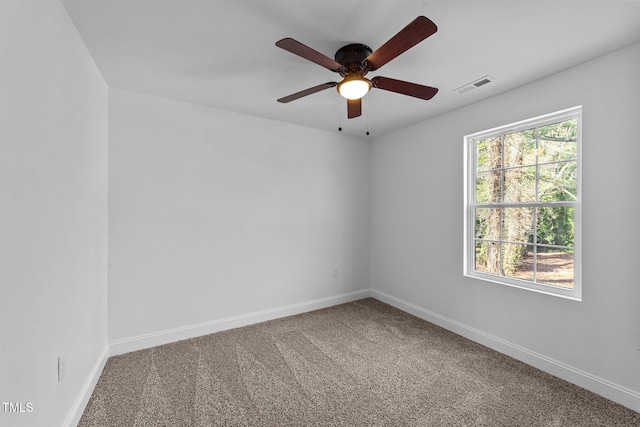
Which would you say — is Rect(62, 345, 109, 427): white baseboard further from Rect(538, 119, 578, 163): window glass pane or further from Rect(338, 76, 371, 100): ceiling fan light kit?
Rect(538, 119, 578, 163): window glass pane

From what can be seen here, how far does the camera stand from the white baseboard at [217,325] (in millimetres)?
2668

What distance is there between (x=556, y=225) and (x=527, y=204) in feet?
0.92

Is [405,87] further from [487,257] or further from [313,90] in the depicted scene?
[487,257]

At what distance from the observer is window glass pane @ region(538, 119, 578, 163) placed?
2334 mm

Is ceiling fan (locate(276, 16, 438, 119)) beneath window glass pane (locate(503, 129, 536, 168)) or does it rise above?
above

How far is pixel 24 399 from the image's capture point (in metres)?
1.20

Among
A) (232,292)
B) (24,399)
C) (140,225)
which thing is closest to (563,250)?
(232,292)

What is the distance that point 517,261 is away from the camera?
2.73 metres

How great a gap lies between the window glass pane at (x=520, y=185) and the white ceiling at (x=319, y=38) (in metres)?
0.78

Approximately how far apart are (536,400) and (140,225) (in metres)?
3.52

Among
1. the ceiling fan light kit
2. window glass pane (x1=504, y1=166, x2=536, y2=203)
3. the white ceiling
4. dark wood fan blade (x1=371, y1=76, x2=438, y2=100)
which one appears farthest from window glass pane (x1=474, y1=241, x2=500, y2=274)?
the ceiling fan light kit

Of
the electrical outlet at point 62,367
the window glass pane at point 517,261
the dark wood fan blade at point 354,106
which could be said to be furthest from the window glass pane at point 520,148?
the electrical outlet at point 62,367

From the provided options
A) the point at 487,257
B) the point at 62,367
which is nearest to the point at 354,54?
the point at 487,257

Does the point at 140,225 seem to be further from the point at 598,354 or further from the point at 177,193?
the point at 598,354
